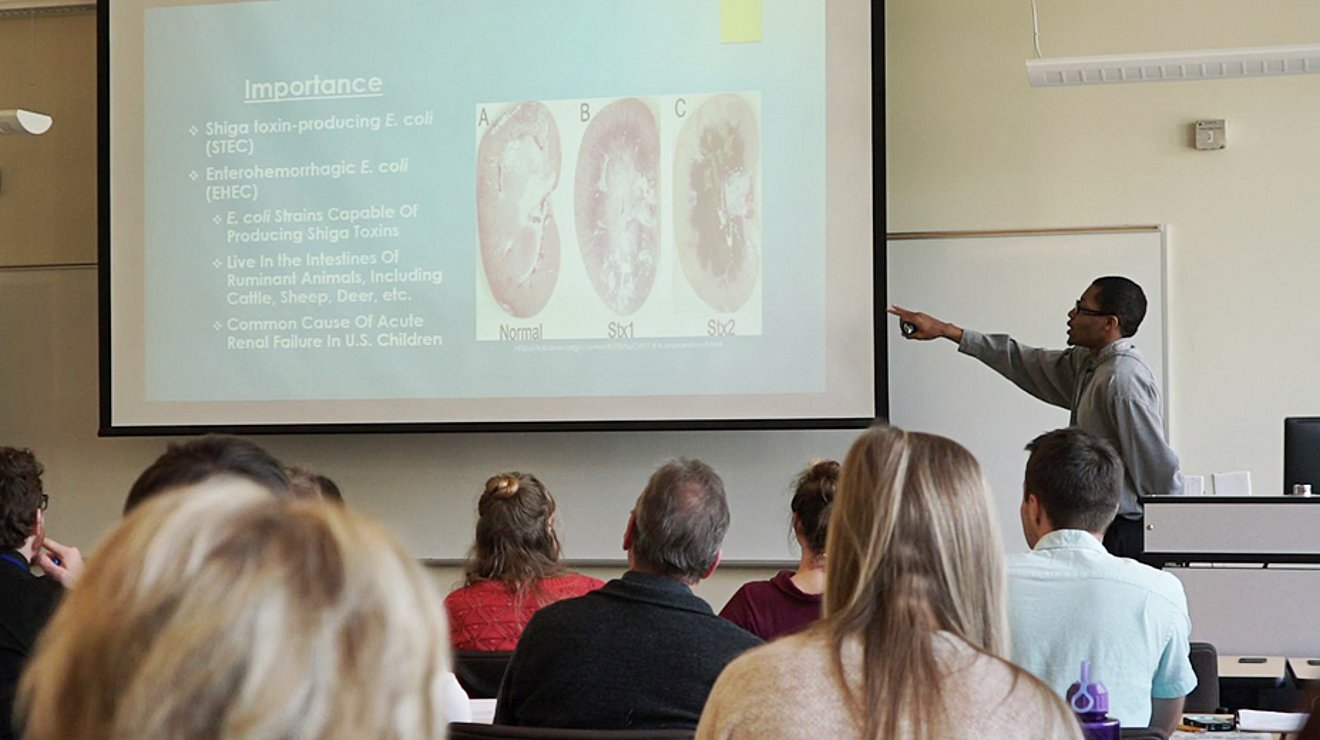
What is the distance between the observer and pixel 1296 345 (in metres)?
5.38

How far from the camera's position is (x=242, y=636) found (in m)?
0.73

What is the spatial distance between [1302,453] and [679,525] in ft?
8.76

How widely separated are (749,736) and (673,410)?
3963 millimetres

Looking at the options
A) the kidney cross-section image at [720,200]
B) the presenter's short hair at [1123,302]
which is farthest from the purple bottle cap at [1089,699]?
the kidney cross-section image at [720,200]

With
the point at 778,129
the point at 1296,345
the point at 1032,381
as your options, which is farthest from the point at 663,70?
the point at 1296,345

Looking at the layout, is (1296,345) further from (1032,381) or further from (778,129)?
(778,129)

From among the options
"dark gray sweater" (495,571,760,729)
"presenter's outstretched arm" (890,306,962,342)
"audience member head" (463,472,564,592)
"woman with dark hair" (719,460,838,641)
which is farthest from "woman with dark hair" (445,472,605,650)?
"presenter's outstretched arm" (890,306,962,342)

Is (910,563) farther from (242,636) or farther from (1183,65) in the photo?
(1183,65)

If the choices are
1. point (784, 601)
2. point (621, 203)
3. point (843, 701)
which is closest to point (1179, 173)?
point (621, 203)

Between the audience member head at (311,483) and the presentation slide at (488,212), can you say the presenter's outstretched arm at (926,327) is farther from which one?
the audience member head at (311,483)

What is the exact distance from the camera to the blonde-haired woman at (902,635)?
153 centimetres

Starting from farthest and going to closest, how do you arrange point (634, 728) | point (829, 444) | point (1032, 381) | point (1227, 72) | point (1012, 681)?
point (829, 444) → point (1032, 381) → point (1227, 72) → point (634, 728) → point (1012, 681)

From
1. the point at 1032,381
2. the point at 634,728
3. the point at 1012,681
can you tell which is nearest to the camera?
the point at 1012,681

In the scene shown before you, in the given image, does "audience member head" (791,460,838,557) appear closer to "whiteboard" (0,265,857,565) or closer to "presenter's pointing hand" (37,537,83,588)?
"presenter's pointing hand" (37,537,83,588)
